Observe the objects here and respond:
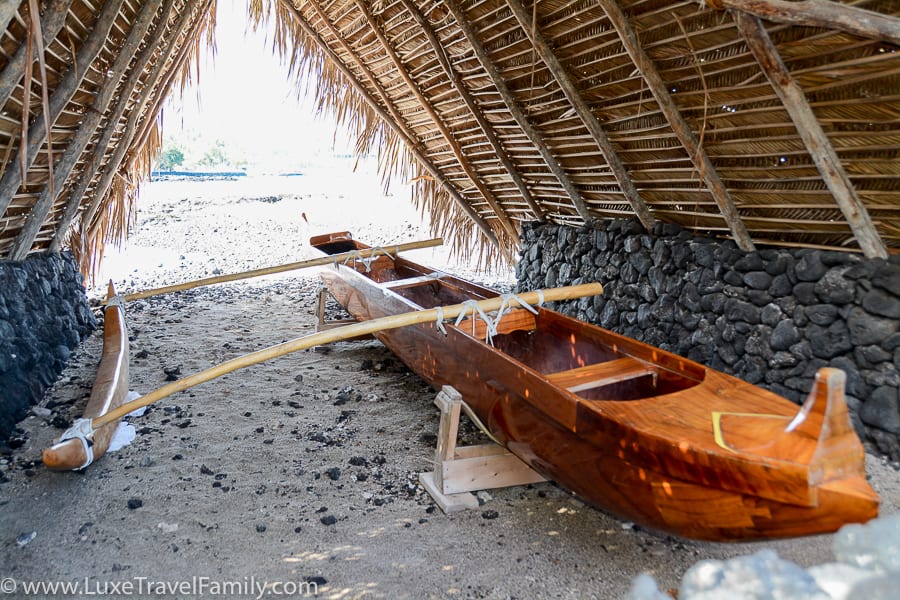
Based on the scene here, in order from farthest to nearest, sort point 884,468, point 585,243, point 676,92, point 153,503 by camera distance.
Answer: point 585,243, point 676,92, point 884,468, point 153,503

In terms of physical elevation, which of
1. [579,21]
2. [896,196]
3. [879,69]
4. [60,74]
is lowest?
[896,196]

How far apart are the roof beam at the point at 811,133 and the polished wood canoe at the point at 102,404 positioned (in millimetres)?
3108

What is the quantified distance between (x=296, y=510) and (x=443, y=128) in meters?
3.58

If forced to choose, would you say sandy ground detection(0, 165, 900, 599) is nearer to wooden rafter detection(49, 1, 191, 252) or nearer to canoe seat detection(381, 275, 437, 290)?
canoe seat detection(381, 275, 437, 290)

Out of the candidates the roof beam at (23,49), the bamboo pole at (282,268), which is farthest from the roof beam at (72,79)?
the bamboo pole at (282,268)

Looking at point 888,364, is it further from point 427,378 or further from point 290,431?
point 290,431

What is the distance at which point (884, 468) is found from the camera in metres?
2.68

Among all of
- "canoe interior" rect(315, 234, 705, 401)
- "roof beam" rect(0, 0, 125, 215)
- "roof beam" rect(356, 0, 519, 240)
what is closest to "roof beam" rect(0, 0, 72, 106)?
"roof beam" rect(0, 0, 125, 215)

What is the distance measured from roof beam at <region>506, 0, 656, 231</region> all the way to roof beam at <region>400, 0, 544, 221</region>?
37.5 inches

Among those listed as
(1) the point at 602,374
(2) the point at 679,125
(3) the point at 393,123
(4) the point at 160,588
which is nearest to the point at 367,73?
(3) the point at 393,123

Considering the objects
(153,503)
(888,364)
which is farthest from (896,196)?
(153,503)

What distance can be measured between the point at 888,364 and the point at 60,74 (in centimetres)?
438

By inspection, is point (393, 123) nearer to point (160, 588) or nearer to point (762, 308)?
point (762, 308)

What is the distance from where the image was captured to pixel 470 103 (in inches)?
178
